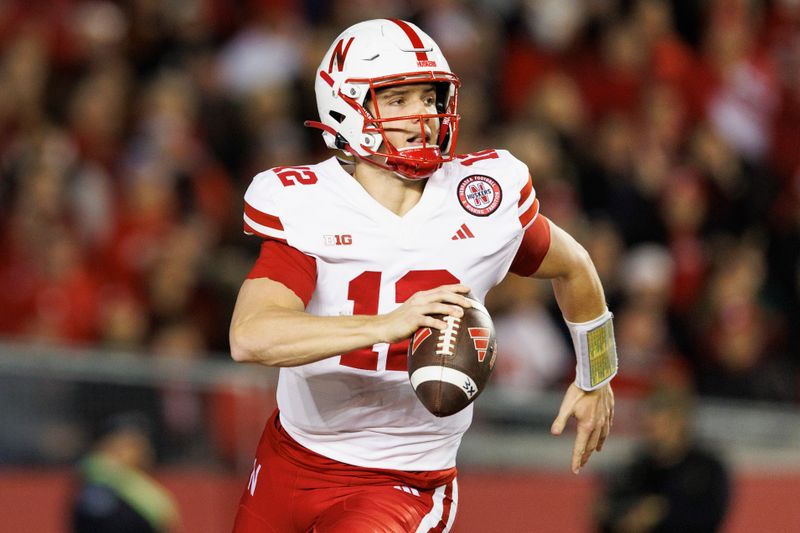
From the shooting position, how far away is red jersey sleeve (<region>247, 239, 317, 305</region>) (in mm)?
4387

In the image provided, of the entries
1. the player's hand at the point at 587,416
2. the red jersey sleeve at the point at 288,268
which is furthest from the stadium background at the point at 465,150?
the red jersey sleeve at the point at 288,268

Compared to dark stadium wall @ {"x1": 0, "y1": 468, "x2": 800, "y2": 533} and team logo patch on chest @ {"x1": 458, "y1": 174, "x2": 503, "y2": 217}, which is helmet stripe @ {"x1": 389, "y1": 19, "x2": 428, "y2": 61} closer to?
team logo patch on chest @ {"x1": 458, "y1": 174, "x2": 503, "y2": 217}

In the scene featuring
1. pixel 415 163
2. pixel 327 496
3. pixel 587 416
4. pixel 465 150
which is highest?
pixel 415 163

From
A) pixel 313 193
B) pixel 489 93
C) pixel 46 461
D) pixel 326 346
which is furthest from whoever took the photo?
pixel 489 93

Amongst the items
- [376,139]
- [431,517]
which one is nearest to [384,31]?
[376,139]

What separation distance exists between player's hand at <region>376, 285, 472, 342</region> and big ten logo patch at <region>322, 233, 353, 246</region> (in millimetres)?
465

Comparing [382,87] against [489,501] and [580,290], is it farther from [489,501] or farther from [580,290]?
[489,501]

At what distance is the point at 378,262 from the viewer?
177 inches

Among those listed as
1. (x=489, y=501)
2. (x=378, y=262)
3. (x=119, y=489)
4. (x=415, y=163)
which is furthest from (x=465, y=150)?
(x=378, y=262)

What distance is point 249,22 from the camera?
11.3 metres

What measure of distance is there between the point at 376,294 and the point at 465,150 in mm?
5521

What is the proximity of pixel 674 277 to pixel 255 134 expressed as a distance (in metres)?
3.09

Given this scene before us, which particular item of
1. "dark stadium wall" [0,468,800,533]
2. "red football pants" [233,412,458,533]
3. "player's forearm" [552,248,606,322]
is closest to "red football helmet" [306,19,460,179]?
"player's forearm" [552,248,606,322]

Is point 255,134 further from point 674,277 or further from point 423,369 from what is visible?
point 423,369
